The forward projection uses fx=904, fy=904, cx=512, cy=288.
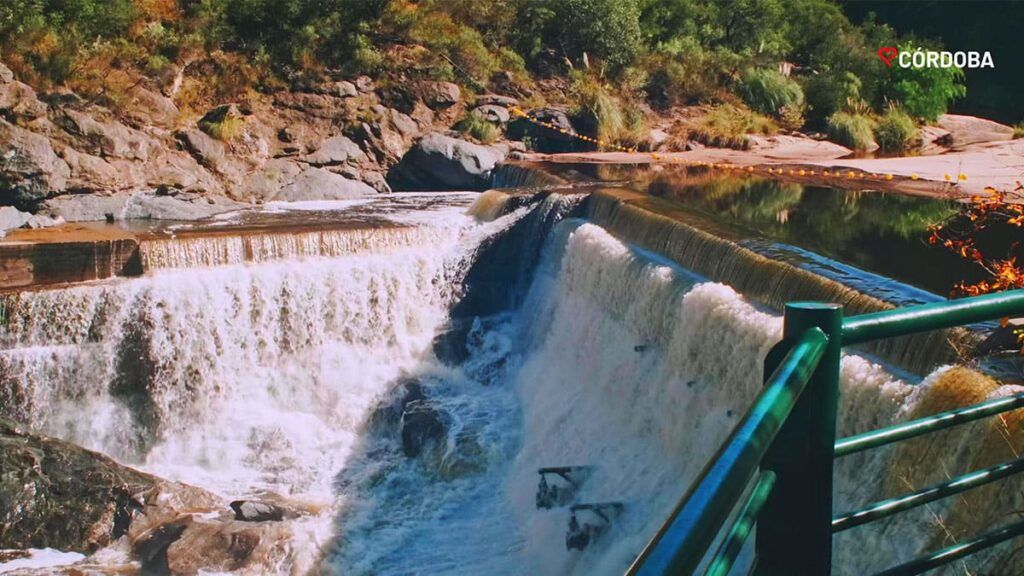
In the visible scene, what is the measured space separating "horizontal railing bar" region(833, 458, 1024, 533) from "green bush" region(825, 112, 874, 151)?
21329 mm

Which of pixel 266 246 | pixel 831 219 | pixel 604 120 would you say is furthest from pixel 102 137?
pixel 831 219

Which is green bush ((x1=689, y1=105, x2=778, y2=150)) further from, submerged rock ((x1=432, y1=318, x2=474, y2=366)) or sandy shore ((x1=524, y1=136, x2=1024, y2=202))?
submerged rock ((x1=432, y1=318, x2=474, y2=366))

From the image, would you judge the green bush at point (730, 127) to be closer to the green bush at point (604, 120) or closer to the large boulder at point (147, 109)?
the green bush at point (604, 120)

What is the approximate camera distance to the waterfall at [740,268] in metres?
6.22

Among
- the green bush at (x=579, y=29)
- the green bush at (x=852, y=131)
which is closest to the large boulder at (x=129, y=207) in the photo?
the green bush at (x=579, y=29)

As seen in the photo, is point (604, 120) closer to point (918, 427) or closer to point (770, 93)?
point (770, 93)

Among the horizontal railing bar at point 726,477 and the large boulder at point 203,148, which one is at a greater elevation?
the large boulder at point 203,148

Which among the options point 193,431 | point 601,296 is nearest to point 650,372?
point 601,296

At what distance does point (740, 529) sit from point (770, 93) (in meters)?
23.3

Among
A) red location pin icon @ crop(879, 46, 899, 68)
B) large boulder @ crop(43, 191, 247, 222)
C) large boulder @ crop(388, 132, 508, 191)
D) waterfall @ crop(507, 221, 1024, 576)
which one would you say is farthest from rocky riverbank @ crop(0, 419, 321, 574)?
red location pin icon @ crop(879, 46, 899, 68)

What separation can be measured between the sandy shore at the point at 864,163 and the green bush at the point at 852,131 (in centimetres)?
66

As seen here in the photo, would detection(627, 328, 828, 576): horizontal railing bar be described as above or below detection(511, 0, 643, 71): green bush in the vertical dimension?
below

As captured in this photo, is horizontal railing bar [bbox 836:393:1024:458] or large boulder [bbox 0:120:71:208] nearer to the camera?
horizontal railing bar [bbox 836:393:1024:458]

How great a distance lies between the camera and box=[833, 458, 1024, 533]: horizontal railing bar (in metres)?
1.72
